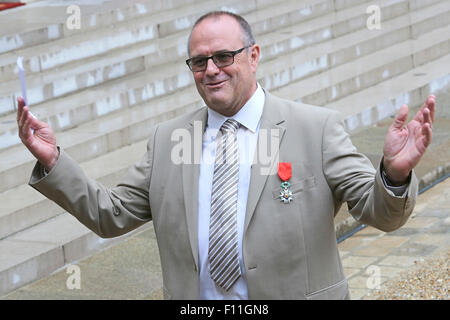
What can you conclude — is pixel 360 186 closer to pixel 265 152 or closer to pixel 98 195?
pixel 265 152

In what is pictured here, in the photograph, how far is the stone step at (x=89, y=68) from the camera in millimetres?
10117

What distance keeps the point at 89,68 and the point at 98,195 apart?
7.98 meters

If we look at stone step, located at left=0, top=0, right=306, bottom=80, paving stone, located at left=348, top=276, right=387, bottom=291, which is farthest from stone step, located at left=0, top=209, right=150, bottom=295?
stone step, located at left=0, top=0, right=306, bottom=80

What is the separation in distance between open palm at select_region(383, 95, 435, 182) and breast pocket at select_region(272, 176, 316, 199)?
33cm

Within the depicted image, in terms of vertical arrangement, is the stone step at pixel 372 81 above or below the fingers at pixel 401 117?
below

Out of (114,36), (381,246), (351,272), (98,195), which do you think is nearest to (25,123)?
(98,195)

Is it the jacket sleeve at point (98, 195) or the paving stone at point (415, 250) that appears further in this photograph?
the paving stone at point (415, 250)

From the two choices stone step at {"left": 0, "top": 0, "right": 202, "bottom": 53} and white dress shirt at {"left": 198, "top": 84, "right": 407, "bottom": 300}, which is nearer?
white dress shirt at {"left": 198, "top": 84, "right": 407, "bottom": 300}

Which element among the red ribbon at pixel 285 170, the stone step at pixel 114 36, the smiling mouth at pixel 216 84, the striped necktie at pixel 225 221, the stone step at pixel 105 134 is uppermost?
the smiling mouth at pixel 216 84

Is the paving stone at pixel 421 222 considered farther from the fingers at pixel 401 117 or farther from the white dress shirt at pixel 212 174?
the fingers at pixel 401 117

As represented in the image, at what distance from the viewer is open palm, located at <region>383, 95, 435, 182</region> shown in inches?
109

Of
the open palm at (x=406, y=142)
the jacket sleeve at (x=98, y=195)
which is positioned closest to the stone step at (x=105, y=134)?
the jacket sleeve at (x=98, y=195)

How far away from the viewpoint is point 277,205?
3.08 m

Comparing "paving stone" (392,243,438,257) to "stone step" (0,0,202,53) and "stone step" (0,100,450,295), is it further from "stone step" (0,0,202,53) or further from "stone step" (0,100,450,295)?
"stone step" (0,0,202,53)
